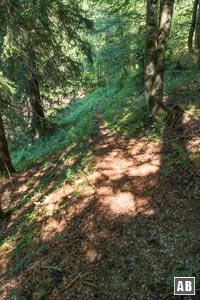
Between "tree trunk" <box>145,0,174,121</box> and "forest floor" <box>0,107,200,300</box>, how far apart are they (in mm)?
972

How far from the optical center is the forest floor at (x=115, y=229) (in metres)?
4.21

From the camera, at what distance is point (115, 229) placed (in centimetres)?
527

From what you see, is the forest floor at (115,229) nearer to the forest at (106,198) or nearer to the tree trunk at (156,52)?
the forest at (106,198)

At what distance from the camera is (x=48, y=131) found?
14891 millimetres

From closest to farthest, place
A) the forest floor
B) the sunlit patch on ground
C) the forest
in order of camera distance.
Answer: the forest floor < the forest < the sunlit patch on ground

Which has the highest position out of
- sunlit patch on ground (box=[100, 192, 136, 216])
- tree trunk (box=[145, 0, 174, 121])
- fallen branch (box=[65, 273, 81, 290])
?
tree trunk (box=[145, 0, 174, 121])

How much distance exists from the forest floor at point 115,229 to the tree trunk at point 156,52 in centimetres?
97

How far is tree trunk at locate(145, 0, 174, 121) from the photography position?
8.21 meters

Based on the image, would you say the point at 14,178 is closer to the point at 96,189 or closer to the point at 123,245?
the point at 96,189

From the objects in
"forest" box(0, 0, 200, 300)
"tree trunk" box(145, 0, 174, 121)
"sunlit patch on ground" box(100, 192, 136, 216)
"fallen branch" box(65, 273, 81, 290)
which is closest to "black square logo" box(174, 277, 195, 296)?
"forest" box(0, 0, 200, 300)

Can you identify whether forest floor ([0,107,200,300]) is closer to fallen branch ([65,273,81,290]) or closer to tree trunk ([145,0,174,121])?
fallen branch ([65,273,81,290])

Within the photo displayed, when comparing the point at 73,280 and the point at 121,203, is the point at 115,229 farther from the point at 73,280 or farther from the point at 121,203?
the point at 73,280

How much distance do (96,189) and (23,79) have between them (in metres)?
7.50

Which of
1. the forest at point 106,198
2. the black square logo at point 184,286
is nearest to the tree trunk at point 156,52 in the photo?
the forest at point 106,198
